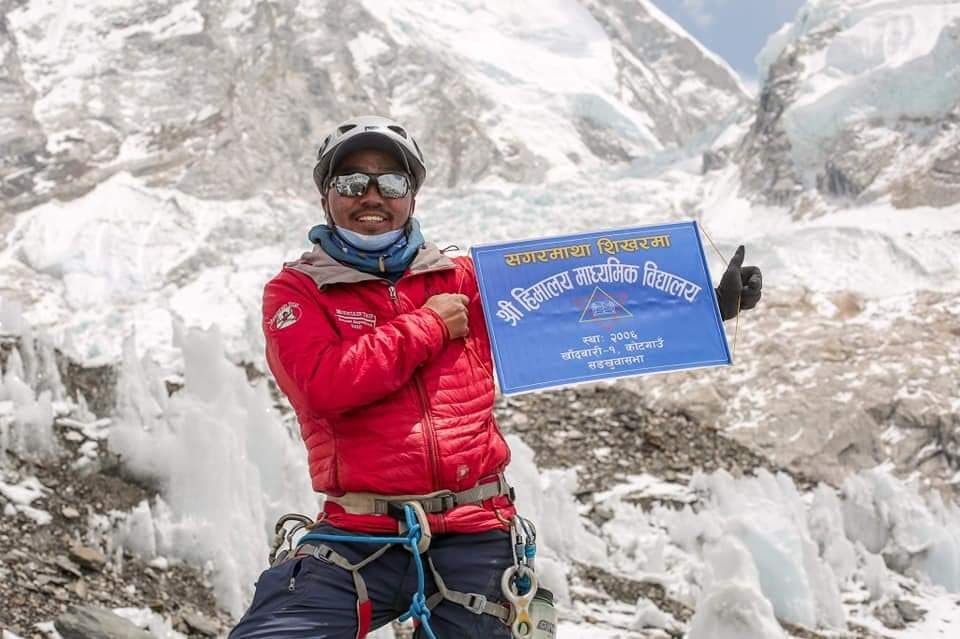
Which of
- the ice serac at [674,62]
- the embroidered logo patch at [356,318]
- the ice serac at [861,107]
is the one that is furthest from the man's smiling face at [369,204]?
the ice serac at [674,62]

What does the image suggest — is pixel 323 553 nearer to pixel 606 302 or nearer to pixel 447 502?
pixel 447 502

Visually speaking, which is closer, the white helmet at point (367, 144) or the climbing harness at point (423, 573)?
the climbing harness at point (423, 573)

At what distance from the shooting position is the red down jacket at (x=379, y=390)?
2.42m

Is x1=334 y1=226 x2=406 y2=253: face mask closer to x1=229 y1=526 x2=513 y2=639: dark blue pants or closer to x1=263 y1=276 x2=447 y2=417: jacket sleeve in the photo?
x1=263 y1=276 x2=447 y2=417: jacket sleeve

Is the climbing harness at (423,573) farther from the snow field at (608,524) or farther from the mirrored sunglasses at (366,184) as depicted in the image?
the snow field at (608,524)

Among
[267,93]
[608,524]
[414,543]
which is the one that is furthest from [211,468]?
[267,93]

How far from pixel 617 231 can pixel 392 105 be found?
258ft

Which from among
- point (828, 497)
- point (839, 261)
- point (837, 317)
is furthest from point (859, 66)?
point (828, 497)

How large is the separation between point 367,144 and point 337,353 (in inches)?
27.0

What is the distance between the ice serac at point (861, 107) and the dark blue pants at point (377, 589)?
3616cm

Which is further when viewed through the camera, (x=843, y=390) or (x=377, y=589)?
(x=843, y=390)

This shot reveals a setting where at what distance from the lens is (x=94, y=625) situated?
15.1 ft

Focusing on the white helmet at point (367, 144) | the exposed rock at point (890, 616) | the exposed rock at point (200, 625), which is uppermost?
the white helmet at point (367, 144)

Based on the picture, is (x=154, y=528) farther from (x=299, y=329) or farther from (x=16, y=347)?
(x=299, y=329)
